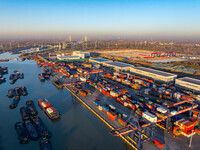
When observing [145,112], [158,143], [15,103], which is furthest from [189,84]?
[15,103]

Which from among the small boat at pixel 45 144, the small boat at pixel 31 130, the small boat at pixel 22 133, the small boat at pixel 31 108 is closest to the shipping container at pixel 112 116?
the small boat at pixel 45 144

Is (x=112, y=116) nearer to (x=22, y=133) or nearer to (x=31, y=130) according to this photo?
(x=31, y=130)

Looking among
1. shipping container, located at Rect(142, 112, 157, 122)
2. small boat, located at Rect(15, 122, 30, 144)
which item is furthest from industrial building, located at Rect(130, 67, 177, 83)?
small boat, located at Rect(15, 122, 30, 144)

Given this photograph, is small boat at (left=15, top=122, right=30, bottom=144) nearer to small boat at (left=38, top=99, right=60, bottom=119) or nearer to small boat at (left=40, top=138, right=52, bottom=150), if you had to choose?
small boat at (left=40, top=138, right=52, bottom=150)

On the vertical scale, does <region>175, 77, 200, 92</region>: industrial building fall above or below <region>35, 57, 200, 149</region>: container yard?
above

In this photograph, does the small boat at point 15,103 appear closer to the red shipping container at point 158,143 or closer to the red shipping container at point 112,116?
the red shipping container at point 112,116

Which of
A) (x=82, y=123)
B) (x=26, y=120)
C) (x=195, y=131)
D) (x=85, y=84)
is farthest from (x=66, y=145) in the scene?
(x=85, y=84)
